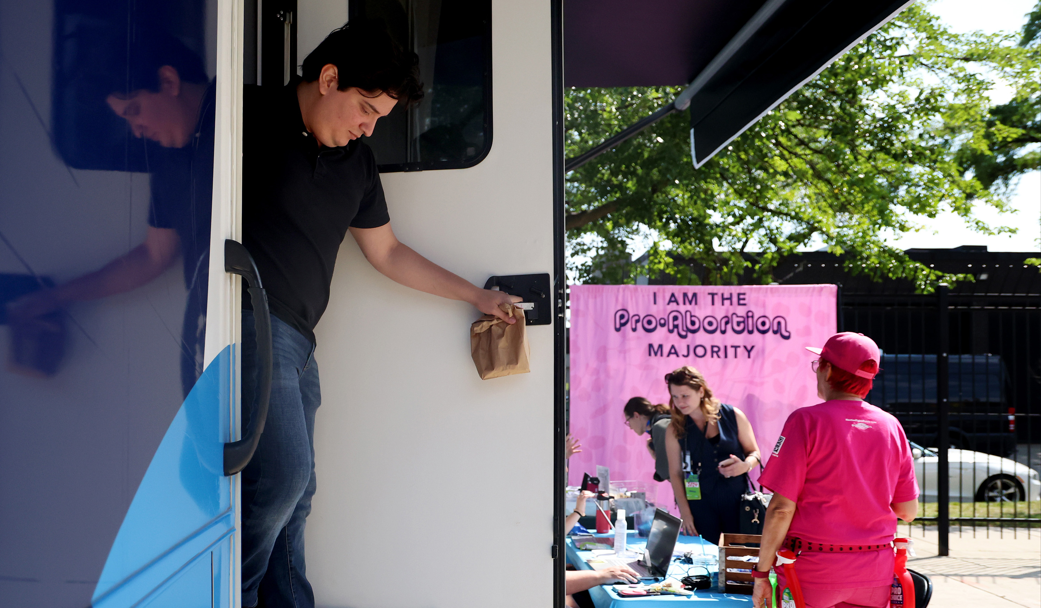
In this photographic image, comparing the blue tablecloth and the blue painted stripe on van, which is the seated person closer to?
the blue tablecloth

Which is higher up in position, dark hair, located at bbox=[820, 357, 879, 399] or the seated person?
dark hair, located at bbox=[820, 357, 879, 399]

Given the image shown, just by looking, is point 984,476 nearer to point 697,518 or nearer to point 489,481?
point 697,518

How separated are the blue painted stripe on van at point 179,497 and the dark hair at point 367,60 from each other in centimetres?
80

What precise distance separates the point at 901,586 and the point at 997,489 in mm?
7496

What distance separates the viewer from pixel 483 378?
206cm

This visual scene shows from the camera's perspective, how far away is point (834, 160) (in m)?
8.87

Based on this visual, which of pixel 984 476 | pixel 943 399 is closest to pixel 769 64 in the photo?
pixel 943 399

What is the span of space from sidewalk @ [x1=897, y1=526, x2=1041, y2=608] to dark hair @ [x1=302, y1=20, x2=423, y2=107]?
5280mm

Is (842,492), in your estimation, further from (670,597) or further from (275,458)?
(275,458)

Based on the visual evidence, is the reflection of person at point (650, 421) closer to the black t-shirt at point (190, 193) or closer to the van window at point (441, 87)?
the van window at point (441, 87)

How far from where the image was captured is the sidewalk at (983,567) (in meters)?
5.41

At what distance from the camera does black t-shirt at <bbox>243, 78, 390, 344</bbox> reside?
1.90 metres

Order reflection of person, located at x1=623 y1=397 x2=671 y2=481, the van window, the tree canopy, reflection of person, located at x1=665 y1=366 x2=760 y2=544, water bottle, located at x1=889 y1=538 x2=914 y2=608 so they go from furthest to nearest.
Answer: the tree canopy
reflection of person, located at x1=623 y1=397 x2=671 y2=481
reflection of person, located at x1=665 y1=366 x2=760 y2=544
water bottle, located at x1=889 y1=538 x2=914 y2=608
the van window

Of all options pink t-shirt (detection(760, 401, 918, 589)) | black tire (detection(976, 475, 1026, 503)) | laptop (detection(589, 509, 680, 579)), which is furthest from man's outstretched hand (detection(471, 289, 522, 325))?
black tire (detection(976, 475, 1026, 503))
